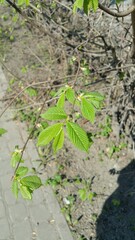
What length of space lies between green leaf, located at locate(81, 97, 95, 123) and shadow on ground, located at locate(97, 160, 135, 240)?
193 centimetres

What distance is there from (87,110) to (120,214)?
207cm

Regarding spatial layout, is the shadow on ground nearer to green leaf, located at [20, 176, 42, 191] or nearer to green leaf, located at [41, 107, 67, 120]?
green leaf, located at [20, 176, 42, 191]

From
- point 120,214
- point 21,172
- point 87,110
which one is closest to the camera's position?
point 87,110

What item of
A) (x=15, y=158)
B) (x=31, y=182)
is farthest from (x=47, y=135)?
(x=15, y=158)

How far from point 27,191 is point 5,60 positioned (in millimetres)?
4455

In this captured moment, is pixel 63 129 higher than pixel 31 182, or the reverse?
pixel 63 129

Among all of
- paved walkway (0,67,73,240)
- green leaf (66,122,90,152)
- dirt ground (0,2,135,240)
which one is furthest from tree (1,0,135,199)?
paved walkway (0,67,73,240)

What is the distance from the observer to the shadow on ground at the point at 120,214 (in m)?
3.38

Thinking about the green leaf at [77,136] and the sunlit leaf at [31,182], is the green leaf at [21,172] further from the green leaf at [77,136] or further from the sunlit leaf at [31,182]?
the green leaf at [77,136]

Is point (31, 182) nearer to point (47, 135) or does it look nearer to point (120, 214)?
point (47, 135)

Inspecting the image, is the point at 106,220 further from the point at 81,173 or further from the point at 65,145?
the point at 65,145

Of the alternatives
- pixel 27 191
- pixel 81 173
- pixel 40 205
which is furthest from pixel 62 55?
pixel 27 191

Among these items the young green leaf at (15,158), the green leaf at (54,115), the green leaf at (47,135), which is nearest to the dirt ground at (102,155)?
the young green leaf at (15,158)

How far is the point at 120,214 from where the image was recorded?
354cm
